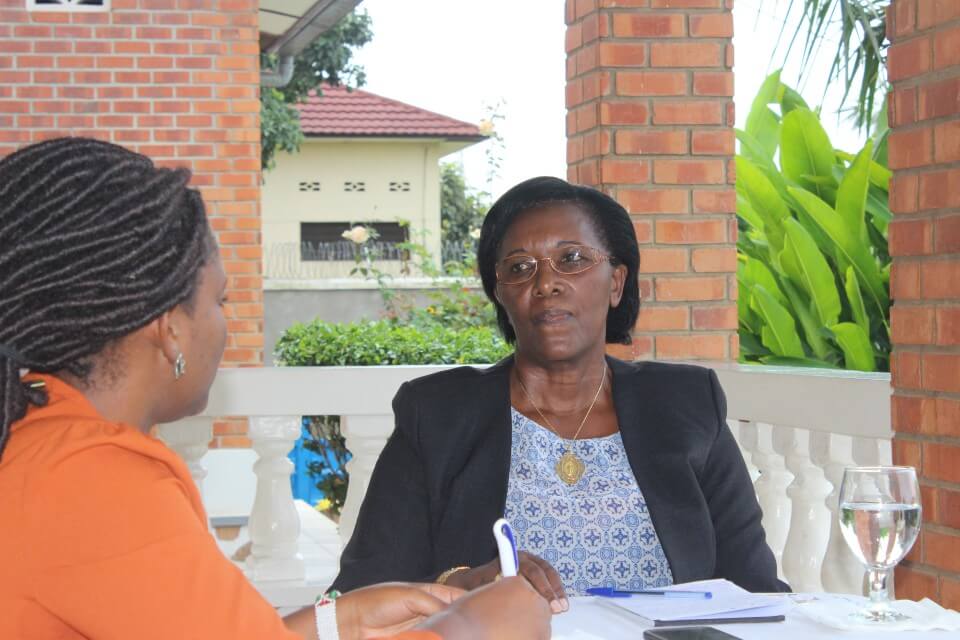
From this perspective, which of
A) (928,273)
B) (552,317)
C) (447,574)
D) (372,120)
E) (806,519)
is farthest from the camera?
(372,120)

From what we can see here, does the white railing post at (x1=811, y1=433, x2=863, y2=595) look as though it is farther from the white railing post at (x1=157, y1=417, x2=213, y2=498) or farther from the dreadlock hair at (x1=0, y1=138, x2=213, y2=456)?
the dreadlock hair at (x1=0, y1=138, x2=213, y2=456)

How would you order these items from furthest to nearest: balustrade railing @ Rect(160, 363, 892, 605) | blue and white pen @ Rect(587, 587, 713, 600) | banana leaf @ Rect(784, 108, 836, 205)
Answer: banana leaf @ Rect(784, 108, 836, 205)
balustrade railing @ Rect(160, 363, 892, 605)
blue and white pen @ Rect(587, 587, 713, 600)

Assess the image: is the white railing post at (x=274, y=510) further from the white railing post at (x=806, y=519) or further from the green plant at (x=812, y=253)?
the green plant at (x=812, y=253)

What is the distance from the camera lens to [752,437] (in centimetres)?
370

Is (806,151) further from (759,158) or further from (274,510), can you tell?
(274,510)

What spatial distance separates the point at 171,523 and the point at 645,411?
1.51 m

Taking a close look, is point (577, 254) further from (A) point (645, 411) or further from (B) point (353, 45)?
(B) point (353, 45)

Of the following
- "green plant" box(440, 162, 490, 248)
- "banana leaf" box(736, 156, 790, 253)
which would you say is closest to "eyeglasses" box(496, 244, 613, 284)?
"banana leaf" box(736, 156, 790, 253)

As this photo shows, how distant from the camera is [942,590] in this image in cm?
267

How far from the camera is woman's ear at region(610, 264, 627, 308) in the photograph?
9.00 feet

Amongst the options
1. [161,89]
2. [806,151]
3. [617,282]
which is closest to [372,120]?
[161,89]

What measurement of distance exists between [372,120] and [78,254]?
22.7 m

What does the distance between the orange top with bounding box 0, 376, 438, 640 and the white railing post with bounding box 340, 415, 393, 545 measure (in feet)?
8.77

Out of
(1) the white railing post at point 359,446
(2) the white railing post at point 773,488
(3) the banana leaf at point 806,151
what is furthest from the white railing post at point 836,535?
(3) the banana leaf at point 806,151
